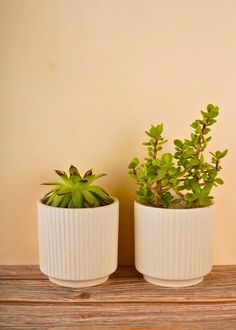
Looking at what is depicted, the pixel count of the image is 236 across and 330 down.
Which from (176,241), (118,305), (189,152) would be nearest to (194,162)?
(189,152)

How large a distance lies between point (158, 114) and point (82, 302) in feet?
1.07

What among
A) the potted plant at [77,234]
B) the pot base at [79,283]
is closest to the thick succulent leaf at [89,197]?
the potted plant at [77,234]

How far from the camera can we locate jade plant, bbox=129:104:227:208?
62 cm

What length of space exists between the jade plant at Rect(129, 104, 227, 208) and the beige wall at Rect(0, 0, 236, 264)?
7 cm

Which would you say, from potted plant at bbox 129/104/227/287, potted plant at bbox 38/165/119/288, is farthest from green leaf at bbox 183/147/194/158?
potted plant at bbox 38/165/119/288

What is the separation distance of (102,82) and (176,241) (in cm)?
29

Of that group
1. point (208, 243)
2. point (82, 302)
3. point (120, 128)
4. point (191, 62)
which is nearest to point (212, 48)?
point (191, 62)

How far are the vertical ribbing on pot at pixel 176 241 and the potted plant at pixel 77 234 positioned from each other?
0.06 metres

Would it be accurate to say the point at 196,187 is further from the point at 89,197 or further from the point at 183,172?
the point at 89,197

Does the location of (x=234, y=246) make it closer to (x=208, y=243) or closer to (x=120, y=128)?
(x=208, y=243)

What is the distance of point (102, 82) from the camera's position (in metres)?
0.70

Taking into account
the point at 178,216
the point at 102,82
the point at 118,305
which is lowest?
the point at 118,305

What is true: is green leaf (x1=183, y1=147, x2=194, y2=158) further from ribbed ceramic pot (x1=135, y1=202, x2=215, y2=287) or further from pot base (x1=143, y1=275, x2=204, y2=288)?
pot base (x1=143, y1=275, x2=204, y2=288)

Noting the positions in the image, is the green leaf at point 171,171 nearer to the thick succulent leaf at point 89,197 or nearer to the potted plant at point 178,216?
the potted plant at point 178,216
